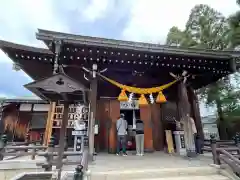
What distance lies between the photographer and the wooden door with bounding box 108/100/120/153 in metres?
6.91

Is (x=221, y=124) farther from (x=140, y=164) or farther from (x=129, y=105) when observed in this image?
(x=140, y=164)

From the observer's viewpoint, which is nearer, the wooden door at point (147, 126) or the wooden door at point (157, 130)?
the wooden door at point (147, 126)

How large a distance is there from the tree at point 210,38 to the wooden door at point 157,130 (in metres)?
5.40

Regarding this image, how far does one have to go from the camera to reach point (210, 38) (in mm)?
11391

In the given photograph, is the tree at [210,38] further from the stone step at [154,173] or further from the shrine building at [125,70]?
the stone step at [154,173]

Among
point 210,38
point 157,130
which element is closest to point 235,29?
point 210,38

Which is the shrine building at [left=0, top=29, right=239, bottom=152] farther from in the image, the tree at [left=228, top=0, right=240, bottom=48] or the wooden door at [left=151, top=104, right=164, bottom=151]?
the tree at [left=228, top=0, right=240, bottom=48]

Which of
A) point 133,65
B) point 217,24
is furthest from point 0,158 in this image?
point 217,24

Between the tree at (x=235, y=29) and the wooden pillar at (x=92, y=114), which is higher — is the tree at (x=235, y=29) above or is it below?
above

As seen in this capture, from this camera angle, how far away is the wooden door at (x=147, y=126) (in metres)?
7.11

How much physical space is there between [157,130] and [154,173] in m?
3.99

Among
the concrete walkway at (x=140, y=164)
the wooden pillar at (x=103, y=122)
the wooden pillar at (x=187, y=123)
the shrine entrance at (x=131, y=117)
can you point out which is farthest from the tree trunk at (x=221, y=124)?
the wooden pillar at (x=103, y=122)

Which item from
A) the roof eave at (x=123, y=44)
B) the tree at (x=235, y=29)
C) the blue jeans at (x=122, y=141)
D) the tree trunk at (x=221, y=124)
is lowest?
the blue jeans at (x=122, y=141)

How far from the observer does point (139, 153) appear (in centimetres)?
623
